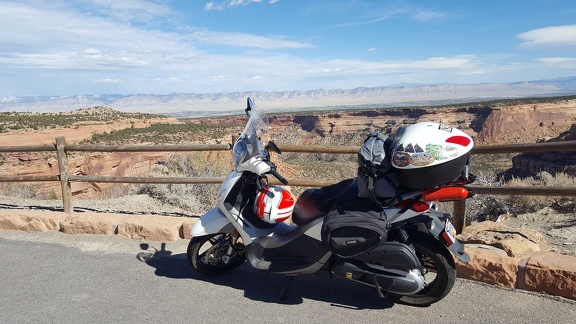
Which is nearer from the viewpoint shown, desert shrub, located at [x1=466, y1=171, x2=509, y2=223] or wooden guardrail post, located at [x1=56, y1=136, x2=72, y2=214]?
wooden guardrail post, located at [x1=56, y1=136, x2=72, y2=214]

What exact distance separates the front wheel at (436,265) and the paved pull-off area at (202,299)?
0.51 feet

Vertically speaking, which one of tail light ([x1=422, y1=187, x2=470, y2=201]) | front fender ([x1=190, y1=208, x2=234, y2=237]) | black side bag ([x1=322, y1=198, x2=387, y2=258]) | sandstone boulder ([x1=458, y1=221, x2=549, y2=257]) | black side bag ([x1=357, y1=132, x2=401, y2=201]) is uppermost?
black side bag ([x1=357, y1=132, x2=401, y2=201])

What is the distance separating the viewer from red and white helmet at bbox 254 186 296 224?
399 centimetres

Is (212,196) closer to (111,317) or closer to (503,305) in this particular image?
(111,317)

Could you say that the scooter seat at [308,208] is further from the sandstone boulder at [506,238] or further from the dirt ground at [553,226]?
the dirt ground at [553,226]

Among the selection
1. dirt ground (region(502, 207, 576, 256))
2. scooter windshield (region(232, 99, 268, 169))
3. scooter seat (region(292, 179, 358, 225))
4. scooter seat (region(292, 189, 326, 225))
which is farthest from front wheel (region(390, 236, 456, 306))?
dirt ground (region(502, 207, 576, 256))

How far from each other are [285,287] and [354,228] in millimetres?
1053

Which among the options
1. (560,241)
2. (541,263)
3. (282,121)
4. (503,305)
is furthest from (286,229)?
(282,121)

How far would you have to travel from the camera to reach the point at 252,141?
4.08m

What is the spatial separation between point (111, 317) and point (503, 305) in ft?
10.7

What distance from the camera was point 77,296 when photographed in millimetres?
4203

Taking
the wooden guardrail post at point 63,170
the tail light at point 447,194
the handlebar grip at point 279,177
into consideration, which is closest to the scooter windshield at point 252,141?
the handlebar grip at point 279,177

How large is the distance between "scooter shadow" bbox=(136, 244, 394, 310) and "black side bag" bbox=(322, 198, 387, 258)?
59cm

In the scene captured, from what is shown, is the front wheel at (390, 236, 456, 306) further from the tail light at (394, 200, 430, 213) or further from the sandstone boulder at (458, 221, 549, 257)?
the sandstone boulder at (458, 221, 549, 257)
